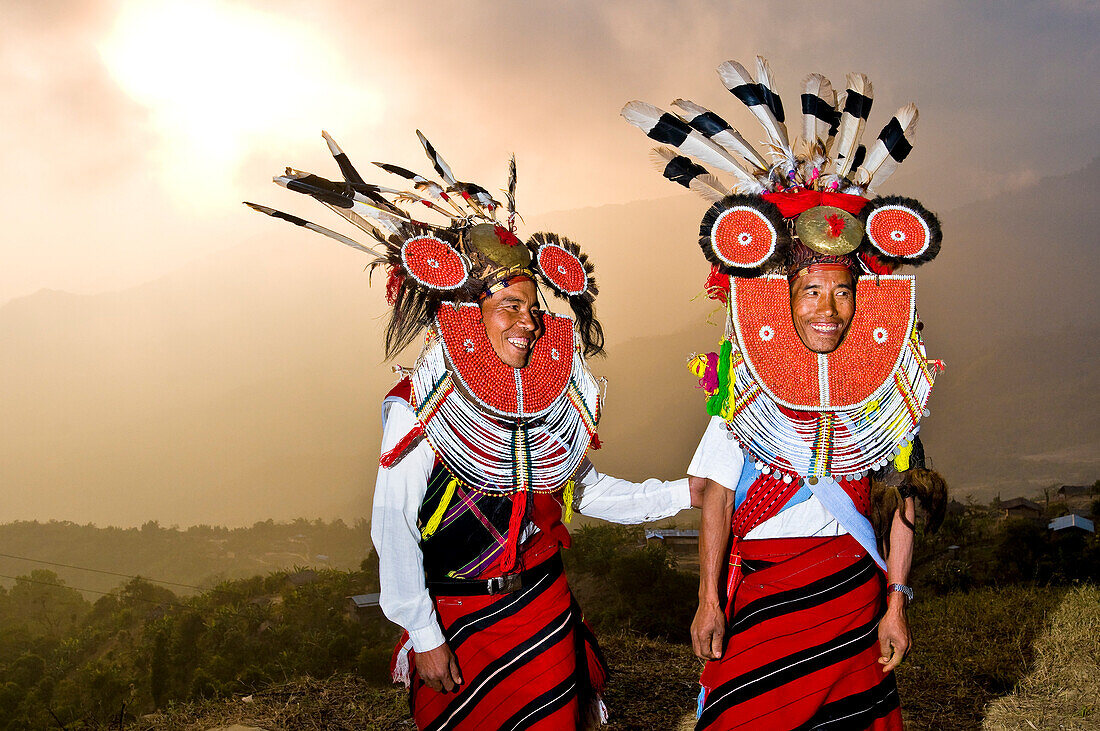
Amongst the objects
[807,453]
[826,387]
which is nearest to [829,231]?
[826,387]

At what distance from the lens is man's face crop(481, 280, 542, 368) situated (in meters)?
2.91

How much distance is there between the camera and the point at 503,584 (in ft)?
9.20

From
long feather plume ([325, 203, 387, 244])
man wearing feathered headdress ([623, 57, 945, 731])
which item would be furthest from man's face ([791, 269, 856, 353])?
long feather plume ([325, 203, 387, 244])

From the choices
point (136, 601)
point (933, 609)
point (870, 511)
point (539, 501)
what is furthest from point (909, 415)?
point (136, 601)

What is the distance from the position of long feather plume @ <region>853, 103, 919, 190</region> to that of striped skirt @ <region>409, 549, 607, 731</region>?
2.08 m

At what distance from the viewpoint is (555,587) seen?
9.62 feet

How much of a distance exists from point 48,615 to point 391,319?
6461 millimetres

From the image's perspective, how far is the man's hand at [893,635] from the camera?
109 inches

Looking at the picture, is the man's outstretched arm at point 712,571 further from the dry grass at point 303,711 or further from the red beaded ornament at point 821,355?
the dry grass at point 303,711

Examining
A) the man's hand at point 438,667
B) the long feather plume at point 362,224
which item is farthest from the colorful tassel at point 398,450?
the long feather plume at point 362,224

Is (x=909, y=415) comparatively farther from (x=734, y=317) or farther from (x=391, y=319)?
(x=391, y=319)

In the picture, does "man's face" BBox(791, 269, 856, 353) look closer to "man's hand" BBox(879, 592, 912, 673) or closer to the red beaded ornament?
the red beaded ornament

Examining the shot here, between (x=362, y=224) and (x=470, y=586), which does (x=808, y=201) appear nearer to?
(x=362, y=224)

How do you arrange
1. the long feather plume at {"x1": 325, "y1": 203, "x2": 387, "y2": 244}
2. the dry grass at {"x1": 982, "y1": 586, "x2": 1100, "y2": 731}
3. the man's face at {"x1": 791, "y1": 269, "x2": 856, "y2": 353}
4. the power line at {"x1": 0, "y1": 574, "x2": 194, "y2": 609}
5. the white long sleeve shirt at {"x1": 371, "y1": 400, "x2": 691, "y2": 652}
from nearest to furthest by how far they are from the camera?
the white long sleeve shirt at {"x1": 371, "y1": 400, "x2": 691, "y2": 652} < the man's face at {"x1": 791, "y1": 269, "x2": 856, "y2": 353} < the long feather plume at {"x1": 325, "y1": 203, "x2": 387, "y2": 244} < the dry grass at {"x1": 982, "y1": 586, "x2": 1100, "y2": 731} < the power line at {"x1": 0, "y1": 574, "x2": 194, "y2": 609}
